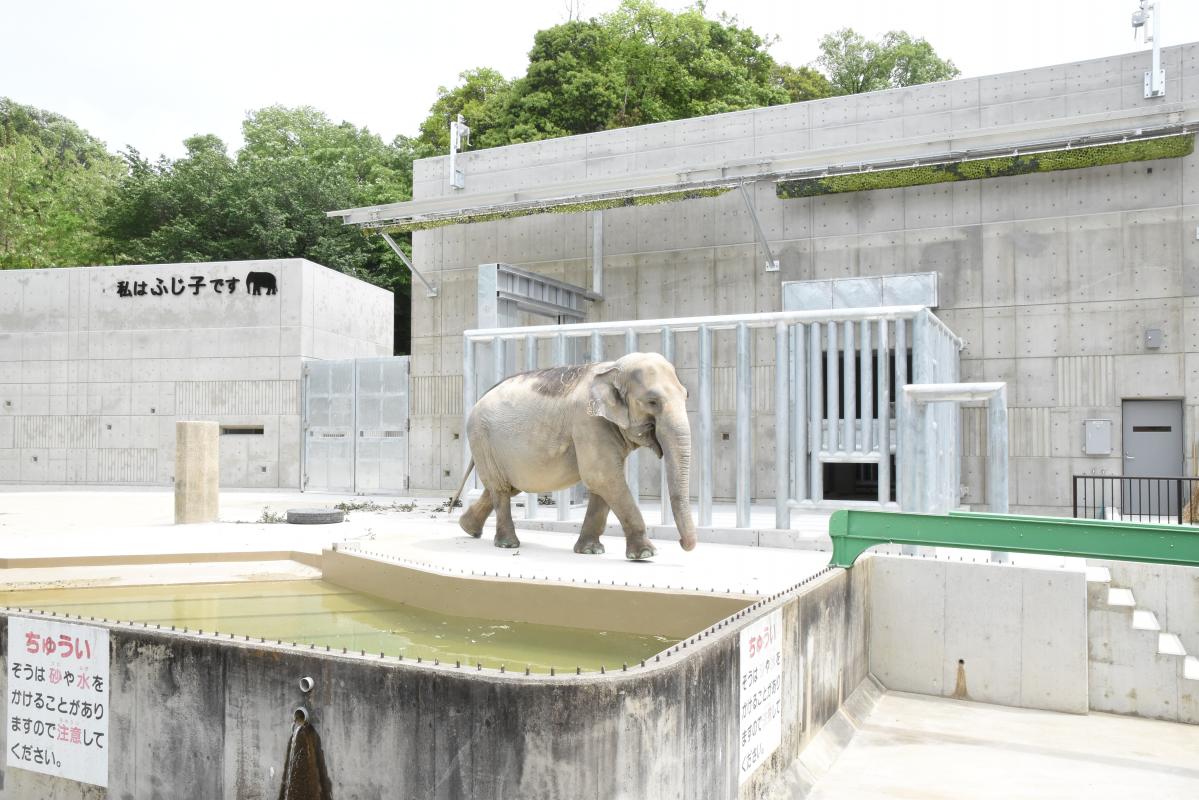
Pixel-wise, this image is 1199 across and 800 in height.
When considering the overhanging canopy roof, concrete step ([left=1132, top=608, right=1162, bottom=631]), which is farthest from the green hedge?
concrete step ([left=1132, top=608, right=1162, bottom=631])

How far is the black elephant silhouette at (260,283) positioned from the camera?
74.8 feet

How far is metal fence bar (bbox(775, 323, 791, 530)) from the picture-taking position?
1096 centimetres

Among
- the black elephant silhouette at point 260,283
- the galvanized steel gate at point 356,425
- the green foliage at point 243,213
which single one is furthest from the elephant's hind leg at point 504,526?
the green foliage at point 243,213

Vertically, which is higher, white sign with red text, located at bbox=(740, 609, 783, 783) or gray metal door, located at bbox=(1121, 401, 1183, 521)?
gray metal door, located at bbox=(1121, 401, 1183, 521)

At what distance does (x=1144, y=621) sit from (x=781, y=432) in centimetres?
434

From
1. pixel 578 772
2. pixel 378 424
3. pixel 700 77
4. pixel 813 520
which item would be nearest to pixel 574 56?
pixel 700 77

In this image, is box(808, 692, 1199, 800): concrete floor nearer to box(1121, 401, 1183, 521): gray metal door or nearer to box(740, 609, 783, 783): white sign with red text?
box(740, 609, 783, 783): white sign with red text

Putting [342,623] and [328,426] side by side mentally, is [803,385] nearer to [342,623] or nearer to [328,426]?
Result: [342,623]

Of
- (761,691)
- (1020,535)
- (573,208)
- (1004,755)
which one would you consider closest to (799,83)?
(573,208)

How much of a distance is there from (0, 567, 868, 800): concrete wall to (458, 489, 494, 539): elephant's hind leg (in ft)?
18.9

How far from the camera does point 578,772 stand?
3.52m

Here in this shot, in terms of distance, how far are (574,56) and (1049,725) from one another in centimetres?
3277

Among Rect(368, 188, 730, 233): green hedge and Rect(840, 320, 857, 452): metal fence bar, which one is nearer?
Rect(840, 320, 857, 452): metal fence bar

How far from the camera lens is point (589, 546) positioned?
31.1ft
